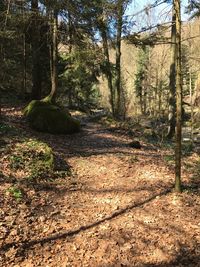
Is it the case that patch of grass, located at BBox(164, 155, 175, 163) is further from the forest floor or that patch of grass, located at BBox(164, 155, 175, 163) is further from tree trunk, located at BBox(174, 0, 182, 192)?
tree trunk, located at BBox(174, 0, 182, 192)

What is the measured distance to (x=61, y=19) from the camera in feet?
51.2

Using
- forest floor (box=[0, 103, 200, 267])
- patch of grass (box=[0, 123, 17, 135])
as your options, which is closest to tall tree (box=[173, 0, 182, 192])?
forest floor (box=[0, 103, 200, 267])

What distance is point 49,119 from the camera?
46.4ft

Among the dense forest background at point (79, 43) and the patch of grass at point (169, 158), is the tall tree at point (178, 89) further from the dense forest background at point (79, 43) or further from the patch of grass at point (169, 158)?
the patch of grass at point (169, 158)

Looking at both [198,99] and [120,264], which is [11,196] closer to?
[120,264]

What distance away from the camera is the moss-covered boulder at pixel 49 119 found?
13.9 meters

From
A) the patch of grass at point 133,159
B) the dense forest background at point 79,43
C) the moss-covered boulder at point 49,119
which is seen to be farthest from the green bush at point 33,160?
the dense forest background at point 79,43

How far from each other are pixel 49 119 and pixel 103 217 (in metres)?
7.31

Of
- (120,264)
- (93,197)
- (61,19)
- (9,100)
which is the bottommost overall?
(120,264)

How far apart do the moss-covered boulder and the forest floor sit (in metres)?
2.47

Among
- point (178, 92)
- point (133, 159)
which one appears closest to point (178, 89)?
point (178, 92)

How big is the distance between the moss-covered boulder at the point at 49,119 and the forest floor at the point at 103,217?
8.10 feet

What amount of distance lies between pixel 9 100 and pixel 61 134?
8000 mm

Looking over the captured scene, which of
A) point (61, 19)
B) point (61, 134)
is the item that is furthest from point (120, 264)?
point (61, 19)
